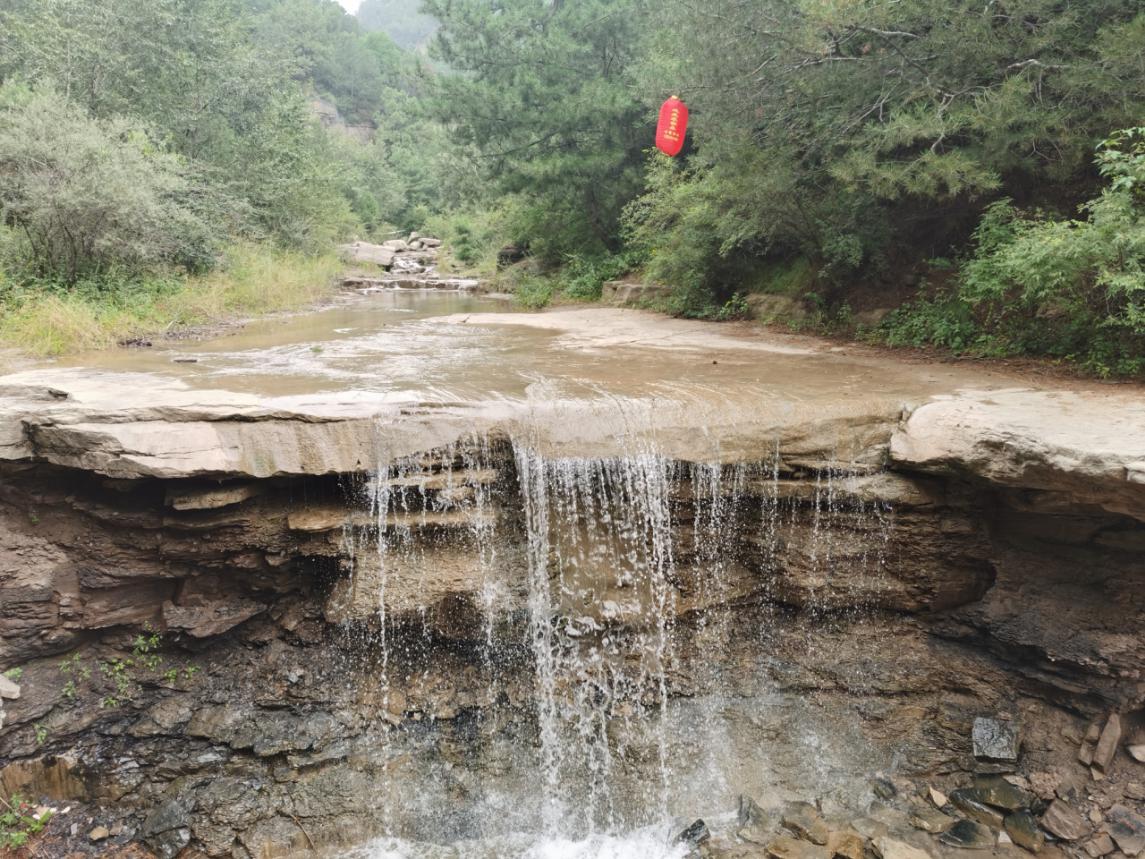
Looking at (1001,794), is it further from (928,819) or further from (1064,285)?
(1064,285)

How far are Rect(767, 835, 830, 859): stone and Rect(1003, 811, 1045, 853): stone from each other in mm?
1148

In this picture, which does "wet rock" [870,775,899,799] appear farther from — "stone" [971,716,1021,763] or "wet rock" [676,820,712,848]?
"wet rock" [676,820,712,848]

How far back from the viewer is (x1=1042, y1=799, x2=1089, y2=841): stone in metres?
3.95

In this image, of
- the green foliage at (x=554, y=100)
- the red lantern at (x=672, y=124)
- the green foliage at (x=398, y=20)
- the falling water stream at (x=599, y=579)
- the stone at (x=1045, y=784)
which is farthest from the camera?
the green foliage at (x=398, y=20)

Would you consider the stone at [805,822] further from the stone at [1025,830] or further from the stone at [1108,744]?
the stone at [1108,744]

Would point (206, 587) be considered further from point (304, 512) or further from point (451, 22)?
point (451, 22)

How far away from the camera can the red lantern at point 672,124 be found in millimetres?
8812

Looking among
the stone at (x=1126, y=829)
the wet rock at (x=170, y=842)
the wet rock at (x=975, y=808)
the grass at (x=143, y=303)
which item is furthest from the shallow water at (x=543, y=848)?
the grass at (x=143, y=303)

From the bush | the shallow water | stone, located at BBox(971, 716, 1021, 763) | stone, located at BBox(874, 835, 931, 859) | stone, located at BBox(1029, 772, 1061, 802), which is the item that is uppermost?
the bush

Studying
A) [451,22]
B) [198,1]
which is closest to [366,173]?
[198,1]

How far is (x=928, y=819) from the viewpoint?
4.09 meters

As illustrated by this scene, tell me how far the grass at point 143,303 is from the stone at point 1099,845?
955cm

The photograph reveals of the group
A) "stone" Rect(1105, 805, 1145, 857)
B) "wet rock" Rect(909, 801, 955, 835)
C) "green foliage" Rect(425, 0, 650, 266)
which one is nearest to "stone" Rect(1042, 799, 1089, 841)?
"stone" Rect(1105, 805, 1145, 857)

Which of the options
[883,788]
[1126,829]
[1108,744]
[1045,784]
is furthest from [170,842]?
[1108,744]
